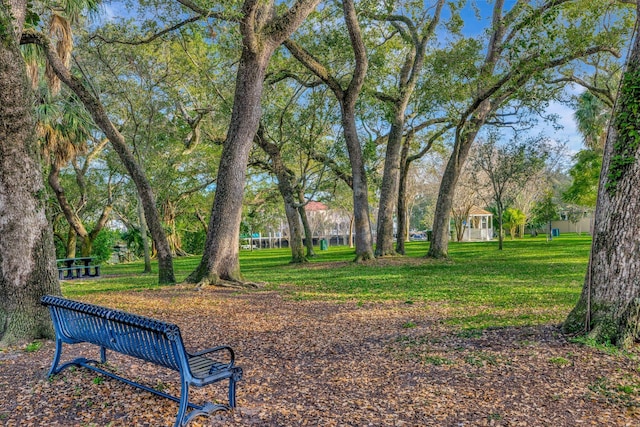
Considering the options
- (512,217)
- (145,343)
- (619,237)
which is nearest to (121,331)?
(145,343)

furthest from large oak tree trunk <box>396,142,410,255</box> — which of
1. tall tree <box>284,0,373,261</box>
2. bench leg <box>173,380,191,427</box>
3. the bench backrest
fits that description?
bench leg <box>173,380,191,427</box>

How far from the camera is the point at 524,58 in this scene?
13109mm

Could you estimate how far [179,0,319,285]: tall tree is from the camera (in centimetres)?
1035

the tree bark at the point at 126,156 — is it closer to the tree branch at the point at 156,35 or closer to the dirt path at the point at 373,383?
the tree branch at the point at 156,35

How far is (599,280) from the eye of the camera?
16.6 feet

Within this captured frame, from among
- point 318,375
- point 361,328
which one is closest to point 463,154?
point 361,328

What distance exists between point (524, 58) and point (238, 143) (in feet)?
27.1

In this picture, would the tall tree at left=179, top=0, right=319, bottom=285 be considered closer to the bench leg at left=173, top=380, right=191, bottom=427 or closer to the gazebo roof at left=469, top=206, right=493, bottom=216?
the bench leg at left=173, top=380, right=191, bottom=427

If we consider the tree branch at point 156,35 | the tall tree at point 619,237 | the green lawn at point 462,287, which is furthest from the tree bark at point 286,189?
the tall tree at point 619,237

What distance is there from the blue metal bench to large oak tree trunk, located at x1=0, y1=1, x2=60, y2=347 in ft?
4.65

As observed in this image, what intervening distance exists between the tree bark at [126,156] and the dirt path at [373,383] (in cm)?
565

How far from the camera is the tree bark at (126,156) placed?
10.3 metres

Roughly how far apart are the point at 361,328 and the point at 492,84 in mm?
11101

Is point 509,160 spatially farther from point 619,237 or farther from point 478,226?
point 478,226
